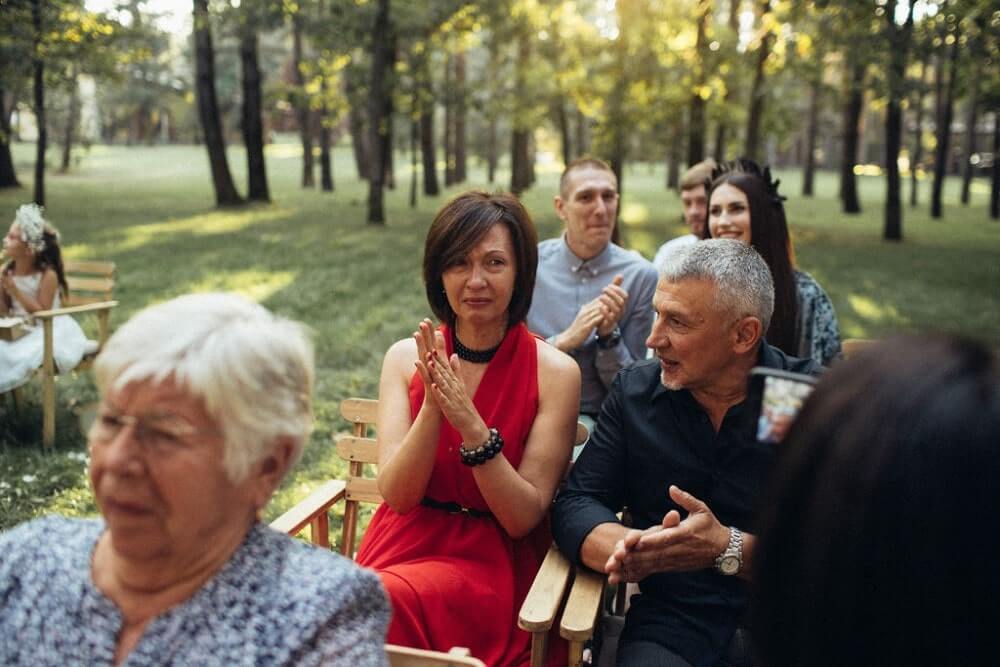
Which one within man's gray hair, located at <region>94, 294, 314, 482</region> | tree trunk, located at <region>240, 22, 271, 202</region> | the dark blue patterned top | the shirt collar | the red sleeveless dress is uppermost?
tree trunk, located at <region>240, 22, 271, 202</region>

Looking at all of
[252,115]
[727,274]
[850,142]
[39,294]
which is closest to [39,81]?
[252,115]

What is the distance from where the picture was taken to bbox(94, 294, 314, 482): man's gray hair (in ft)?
5.31

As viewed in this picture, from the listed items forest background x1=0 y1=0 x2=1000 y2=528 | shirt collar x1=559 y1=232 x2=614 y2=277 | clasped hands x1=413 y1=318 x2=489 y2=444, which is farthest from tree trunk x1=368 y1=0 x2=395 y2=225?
clasped hands x1=413 y1=318 x2=489 y2=444

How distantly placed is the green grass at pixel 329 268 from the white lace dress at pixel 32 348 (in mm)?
389

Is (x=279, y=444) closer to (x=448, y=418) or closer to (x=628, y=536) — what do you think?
(x=448, y=418)

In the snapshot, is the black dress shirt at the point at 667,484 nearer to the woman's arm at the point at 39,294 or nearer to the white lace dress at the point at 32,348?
the white lace dress at the point at 32,348

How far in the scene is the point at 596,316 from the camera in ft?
12.8

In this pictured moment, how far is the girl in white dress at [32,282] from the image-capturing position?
6.21 meters

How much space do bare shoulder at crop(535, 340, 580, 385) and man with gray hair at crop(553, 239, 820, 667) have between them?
17 cm

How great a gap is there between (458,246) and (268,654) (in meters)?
1.75

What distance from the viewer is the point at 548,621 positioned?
2.36 metres

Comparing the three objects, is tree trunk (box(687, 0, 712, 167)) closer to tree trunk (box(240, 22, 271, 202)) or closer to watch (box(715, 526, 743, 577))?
tree trunk (box(240, 22, 271, 202))

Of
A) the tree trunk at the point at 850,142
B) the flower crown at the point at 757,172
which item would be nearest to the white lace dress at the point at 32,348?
the flower crown at the point at 757,172

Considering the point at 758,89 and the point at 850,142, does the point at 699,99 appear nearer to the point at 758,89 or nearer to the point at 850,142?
the point at 758,89
